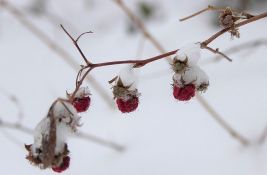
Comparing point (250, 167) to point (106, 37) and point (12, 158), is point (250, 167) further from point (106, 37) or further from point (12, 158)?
point (106, 37)

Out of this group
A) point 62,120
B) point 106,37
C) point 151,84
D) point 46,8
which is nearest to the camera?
point 62,120

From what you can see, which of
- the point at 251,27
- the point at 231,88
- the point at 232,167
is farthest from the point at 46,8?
the point at 232,167

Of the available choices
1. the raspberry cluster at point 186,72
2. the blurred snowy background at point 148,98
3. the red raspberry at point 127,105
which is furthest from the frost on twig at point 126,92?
the blurred snowy background at point 148,98

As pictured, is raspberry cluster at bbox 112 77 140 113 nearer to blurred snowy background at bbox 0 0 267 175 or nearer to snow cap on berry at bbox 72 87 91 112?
snow cap on berry at bbox 72 87 91 112

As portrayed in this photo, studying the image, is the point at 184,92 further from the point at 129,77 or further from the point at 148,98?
the point at 148,98

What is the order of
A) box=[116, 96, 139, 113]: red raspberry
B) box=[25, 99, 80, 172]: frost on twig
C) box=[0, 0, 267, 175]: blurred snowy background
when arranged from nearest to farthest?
box=[25, 99, 80, 172]: frost on twig
box=[116, 96, 139, 113]: red raspberry
box=[0, 0, 267, 175]: blurred snowy background

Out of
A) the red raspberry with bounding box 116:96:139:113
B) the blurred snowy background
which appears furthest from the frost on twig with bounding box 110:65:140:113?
the blurred snowy background

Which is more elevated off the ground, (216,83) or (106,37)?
(106,37)
